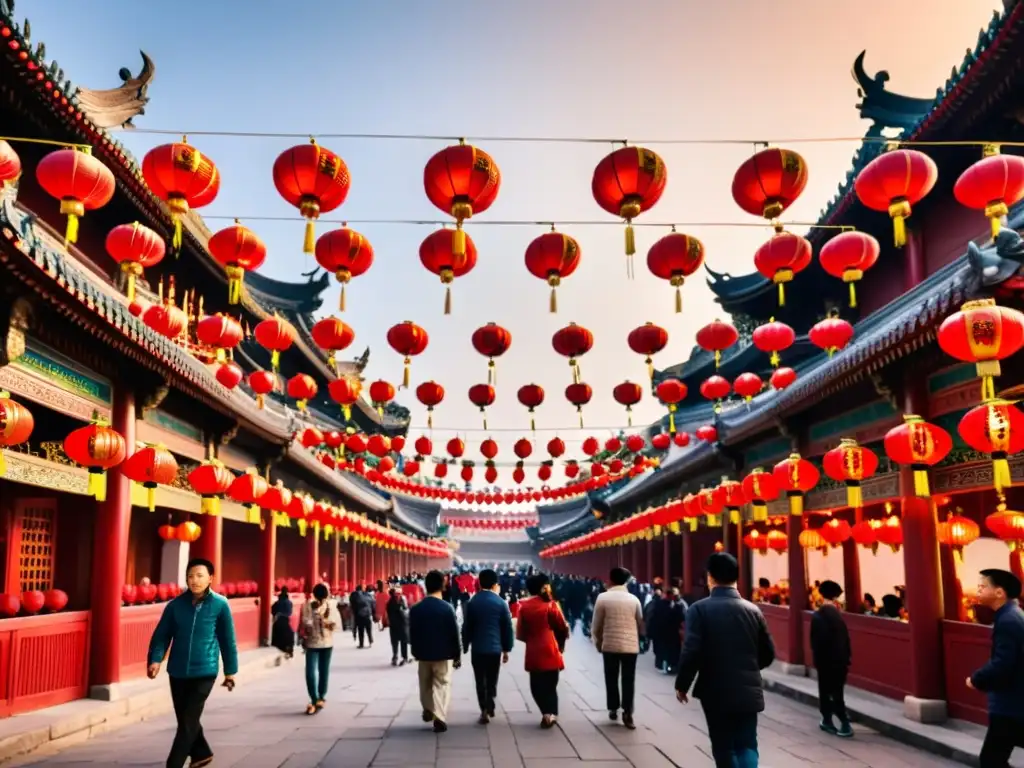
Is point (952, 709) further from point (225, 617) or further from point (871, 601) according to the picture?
point (225, 617)

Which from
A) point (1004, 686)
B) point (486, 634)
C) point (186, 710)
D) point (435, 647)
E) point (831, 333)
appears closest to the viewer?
point (1004, 686)

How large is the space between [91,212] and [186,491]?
14.1 feet

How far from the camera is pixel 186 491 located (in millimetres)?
13398

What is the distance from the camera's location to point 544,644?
8945 millimetres

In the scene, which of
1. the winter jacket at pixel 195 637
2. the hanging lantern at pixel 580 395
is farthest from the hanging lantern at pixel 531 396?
the winter jacket at pixel 195 637

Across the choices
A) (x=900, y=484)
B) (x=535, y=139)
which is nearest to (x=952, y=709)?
(x=900, y=484)

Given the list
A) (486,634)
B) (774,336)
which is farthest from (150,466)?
(774,336)

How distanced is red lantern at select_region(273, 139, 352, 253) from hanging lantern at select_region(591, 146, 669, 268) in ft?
7.29

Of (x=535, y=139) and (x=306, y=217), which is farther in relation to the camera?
(x=535, y=139)

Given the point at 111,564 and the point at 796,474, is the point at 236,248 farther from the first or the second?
the point at 796,474

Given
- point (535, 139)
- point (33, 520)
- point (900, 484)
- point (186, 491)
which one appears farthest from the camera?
point (186, 491)

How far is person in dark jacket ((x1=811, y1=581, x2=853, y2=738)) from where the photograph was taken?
8.70 meters

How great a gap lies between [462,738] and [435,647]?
2.91 feet

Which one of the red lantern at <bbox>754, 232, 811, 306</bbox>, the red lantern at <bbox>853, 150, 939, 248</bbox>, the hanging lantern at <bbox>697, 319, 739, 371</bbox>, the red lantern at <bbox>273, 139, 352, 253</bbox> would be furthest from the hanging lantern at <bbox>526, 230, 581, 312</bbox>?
the hanging lantern at <bbox>697, 319, 739, 371</bbox>
